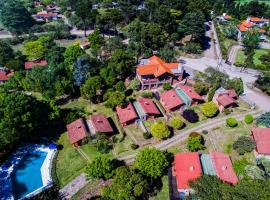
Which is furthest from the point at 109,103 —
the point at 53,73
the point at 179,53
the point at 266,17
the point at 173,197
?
the point at 266,17

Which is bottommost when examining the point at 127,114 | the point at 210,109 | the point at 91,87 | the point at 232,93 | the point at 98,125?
the point at 98,125

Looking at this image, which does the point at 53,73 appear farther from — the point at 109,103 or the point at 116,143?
the point at 116,143

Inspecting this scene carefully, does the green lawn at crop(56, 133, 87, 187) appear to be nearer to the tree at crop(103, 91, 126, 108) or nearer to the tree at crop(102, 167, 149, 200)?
the tree at crop(102, 167, 149, 200)

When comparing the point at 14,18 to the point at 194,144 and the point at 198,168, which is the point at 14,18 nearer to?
the point at 194,144

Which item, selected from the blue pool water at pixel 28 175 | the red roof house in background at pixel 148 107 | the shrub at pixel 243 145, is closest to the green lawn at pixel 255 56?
the red roof house in background at pixel 148 107

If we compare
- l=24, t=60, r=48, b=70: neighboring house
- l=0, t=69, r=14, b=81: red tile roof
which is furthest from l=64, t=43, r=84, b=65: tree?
l=0, t=69, r=14, b=81: red tile roof

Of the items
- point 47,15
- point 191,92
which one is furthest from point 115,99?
point 47,15
